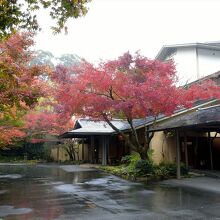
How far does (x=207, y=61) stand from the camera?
27.7m

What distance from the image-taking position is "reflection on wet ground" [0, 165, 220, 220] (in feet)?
27.5

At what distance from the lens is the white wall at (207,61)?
1085 inches

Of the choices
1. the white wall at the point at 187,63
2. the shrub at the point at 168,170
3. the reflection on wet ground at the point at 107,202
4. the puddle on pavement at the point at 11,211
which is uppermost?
the white wall at the point at 187,63

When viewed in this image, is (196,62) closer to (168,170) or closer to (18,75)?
(168,170)

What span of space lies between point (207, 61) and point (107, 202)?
828 inches

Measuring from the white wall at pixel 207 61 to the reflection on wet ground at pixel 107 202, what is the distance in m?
16.5

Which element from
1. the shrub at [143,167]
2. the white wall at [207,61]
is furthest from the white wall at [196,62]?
the shrub at [143,167]

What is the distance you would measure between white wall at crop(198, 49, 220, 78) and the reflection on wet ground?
54.2 ft

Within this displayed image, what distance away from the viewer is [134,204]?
9734 mm

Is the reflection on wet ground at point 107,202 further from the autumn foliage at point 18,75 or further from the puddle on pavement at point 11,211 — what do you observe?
the autumn foliage at point 18,75

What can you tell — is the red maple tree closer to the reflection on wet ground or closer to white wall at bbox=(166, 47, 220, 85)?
the reflection on wet ground

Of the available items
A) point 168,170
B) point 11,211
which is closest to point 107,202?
point 11,211

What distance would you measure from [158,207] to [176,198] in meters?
1.66

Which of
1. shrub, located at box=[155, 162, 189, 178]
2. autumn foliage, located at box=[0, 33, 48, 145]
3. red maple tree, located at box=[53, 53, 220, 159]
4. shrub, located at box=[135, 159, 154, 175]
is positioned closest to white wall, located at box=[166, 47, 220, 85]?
red maple tree, located at box=[53, 53, 220, 159]
